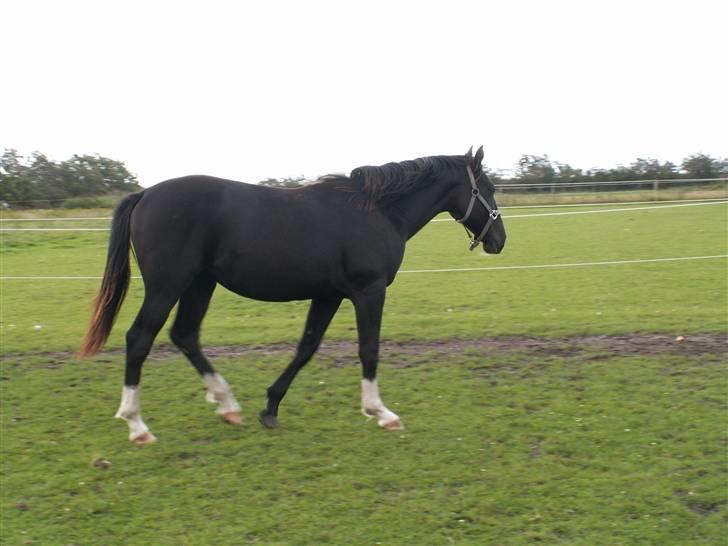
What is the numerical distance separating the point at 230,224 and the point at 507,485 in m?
2.66

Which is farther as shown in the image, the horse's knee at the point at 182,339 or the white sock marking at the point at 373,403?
the horse's knee at the point at 182,339

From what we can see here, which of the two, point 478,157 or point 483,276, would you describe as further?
point 483,276

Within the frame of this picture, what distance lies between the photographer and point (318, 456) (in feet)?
16.8

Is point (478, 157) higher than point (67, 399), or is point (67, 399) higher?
point (478, 157)

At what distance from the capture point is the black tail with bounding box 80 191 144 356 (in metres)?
5.48

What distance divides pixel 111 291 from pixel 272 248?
134 cm

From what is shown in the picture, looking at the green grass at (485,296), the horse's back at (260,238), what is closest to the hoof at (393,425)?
the horse's back at (260,238)

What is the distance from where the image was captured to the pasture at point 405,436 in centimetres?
419

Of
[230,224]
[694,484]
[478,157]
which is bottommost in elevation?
[694,484]

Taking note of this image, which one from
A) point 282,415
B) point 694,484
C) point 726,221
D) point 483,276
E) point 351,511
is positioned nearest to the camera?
point 351,511

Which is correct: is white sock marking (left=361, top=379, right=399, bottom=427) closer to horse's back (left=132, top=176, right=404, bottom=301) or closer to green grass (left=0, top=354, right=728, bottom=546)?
green grass (left=0, top=354, right=728, bottom=546)

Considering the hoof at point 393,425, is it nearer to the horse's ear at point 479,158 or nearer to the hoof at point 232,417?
the hoof at point 232,417

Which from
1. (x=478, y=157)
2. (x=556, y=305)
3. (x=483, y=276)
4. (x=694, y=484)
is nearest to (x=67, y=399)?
(x=478, y=157)

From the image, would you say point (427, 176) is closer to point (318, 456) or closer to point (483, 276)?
point (318, 456)
